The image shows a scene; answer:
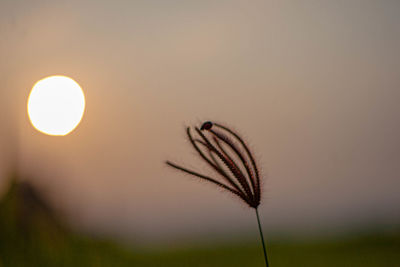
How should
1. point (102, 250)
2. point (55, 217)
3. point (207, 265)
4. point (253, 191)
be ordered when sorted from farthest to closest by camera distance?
point (55, 217) < point (102, 250) < point (207, 265) < point (253, 191)

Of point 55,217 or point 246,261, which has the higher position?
point 55,217

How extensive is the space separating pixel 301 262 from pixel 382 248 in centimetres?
99

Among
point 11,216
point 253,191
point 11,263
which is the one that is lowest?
point 253,191

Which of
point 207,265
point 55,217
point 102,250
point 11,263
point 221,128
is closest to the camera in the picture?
point 221,128

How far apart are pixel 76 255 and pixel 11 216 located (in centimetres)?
92

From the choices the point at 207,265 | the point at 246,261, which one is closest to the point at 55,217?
the point at 207,265

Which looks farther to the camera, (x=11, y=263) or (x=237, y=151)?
(x=11, y=263)

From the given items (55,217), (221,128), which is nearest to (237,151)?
(221,128)

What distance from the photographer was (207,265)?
417 centimetres

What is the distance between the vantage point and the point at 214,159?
2.70 metres

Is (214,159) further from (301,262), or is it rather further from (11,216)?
(11,216)

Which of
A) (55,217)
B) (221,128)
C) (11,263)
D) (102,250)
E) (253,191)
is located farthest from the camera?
(55,217)

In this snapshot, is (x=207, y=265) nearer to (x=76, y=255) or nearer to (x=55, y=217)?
(x=76, y=255)

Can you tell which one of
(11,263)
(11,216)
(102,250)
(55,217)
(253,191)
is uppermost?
(55,217)
